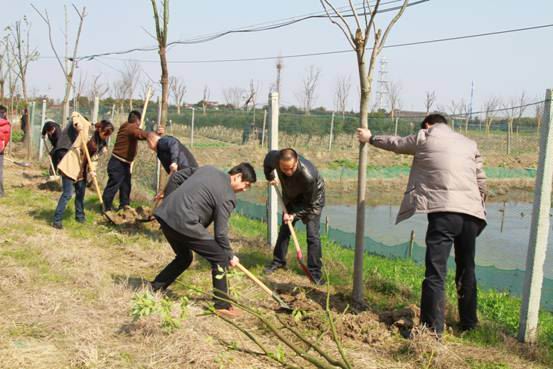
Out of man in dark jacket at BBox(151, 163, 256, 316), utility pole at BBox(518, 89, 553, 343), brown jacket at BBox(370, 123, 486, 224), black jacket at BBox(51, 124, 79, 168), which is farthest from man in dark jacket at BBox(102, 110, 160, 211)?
utility pole at BBox(518, 89, 553, 343)

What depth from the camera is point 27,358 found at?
12.0 feet

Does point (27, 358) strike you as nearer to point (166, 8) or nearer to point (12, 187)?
point (166, 8)

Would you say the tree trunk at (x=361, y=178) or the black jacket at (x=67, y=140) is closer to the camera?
the tree trunk at (x=361, y=178)

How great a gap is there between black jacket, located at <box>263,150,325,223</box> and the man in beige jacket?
140 cm

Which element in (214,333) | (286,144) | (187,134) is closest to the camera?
(214,333)

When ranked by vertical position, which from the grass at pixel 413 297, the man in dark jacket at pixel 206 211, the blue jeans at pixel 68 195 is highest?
the man in dark jacket at pixel 206 211

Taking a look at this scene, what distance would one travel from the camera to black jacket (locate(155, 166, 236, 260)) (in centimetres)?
462

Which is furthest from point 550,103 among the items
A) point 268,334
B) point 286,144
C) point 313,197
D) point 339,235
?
point 286,144

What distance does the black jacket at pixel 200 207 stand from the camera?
4.62 meters

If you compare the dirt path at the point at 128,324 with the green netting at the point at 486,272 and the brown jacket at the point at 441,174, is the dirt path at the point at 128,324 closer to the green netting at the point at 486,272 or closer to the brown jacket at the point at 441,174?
the brown jacket at the point at 441,174

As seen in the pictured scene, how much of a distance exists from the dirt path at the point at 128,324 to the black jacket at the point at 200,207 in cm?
55

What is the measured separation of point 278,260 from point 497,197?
14374 mm

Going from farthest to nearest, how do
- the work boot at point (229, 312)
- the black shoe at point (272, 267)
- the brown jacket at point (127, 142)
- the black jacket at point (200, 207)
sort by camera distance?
the brown jacket at point (127, 142) → the black shoe at point (272, 267) → the work boot at point (229, 312) → the black jacket at point (200, 207)

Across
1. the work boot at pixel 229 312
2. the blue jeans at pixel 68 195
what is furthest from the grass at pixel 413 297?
the blue jeans at pixel 68 195
